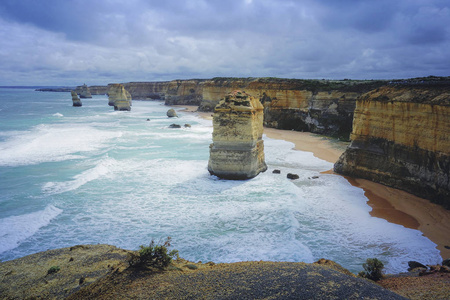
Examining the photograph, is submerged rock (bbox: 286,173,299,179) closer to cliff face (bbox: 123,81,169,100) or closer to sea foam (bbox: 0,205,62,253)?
sea foam (bbox: 0,205,62,253)

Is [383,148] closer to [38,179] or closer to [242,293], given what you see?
[242,293]

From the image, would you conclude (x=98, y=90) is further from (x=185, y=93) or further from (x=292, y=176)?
(x=292, y=176)

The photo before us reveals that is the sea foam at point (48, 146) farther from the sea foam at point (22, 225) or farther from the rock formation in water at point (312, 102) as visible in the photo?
the rock formation in water at point (312, 102)

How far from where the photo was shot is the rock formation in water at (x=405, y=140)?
11578 millimetres

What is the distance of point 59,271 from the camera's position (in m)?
6.01

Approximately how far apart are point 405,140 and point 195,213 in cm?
1054

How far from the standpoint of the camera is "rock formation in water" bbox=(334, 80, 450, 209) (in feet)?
38.0

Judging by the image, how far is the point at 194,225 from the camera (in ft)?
32.6

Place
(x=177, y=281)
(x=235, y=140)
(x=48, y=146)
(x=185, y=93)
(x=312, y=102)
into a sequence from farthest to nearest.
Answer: (x=185, y=93) → (x=312, y=102) → (x=48, y=146) → (x=235, y=140) → (x=177, y=281)

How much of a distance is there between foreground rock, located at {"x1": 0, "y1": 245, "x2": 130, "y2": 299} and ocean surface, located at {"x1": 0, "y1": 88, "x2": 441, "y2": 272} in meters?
1.74

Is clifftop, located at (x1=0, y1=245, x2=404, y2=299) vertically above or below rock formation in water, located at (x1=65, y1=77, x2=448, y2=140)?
below

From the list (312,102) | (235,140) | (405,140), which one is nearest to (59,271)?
(235,140)

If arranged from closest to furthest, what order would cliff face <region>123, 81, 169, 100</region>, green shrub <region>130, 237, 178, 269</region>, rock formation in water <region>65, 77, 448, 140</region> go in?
green shrub <region>130, 237, 178, 269</region>, rock formation in water <region>65, 77, 448, 140</region>, cliff face <region>123, 81, 169, 100</region>

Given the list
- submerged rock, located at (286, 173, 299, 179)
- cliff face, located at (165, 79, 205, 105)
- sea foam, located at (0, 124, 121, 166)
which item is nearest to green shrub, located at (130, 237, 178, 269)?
submerged rock, located at (286, 173, 299, 179)
